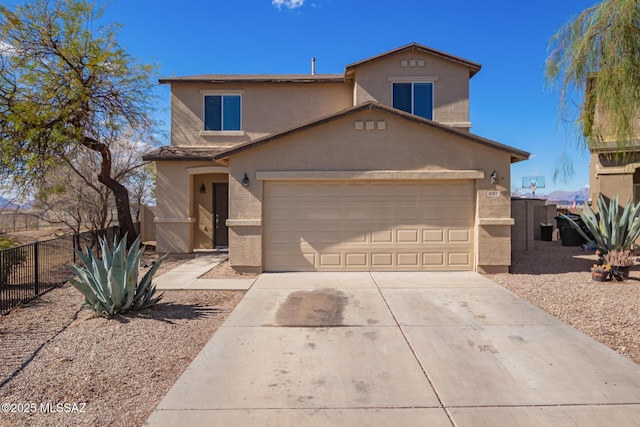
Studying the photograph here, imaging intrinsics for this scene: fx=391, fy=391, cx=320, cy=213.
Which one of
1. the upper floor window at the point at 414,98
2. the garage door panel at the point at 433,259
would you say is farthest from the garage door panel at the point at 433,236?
the upper floor window at the point at 414,98

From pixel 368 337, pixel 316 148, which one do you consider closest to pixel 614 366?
pixel 368 337

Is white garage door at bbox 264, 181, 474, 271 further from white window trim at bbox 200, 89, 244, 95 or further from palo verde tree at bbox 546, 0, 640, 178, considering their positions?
white window trim at bbox 200, 89, 244, 95

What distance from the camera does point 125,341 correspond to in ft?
18.1

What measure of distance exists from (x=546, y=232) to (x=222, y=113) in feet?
47.8

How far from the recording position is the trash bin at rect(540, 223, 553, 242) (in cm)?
1709

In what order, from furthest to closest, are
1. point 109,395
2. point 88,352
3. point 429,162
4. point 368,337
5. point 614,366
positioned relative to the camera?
point 429,162 → point 368,337 → point 88,352 → point 614,366 → point 109,395

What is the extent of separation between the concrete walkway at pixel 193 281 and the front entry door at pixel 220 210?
3.06 meters

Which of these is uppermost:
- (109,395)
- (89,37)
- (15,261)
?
(89,37)

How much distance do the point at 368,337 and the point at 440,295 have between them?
9.39 ft

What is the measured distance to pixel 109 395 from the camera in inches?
161

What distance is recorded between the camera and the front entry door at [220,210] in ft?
47.5

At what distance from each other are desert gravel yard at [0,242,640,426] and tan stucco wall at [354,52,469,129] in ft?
23.3

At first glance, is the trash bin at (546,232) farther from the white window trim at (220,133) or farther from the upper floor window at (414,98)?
the white window trim at (220,133)

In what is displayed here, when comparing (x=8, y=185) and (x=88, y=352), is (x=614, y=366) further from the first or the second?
(x=8, y=185)
